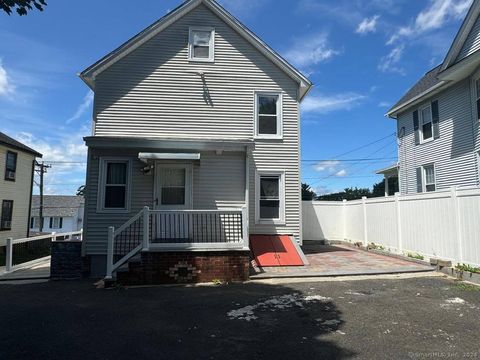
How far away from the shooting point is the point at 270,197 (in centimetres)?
1262

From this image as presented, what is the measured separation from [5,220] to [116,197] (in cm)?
1630

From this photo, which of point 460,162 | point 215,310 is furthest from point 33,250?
point 460,162

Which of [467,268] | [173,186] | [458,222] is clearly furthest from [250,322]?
[173,186]

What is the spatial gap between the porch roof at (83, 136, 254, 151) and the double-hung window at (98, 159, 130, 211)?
1.00m

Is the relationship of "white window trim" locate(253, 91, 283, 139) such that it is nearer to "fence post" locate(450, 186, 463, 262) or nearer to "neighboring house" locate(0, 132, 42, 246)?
"fence post" locate(450, 186, 463, 262)

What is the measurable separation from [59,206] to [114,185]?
52.2 meters

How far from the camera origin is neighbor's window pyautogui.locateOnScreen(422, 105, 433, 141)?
54.4ft

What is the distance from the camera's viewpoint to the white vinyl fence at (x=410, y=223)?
862 cm

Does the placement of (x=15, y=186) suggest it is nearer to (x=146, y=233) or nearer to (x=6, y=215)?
(x=6, y=215)

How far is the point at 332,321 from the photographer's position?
5.70 meters

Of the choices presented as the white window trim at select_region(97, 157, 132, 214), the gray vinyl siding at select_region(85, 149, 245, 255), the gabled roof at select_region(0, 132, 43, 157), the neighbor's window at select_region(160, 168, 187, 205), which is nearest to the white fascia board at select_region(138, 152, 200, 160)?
the gray vinyl siding at select_region(85, 149, 245, 255)

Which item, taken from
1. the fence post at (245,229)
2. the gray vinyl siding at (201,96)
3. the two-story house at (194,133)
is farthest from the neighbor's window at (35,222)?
the fence post at (245,229)

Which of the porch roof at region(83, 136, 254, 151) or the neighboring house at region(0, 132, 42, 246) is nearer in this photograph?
the porch roof at region(83, 136, 254, 151)

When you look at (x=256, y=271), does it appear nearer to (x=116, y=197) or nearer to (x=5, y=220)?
(x=116, y=197)
